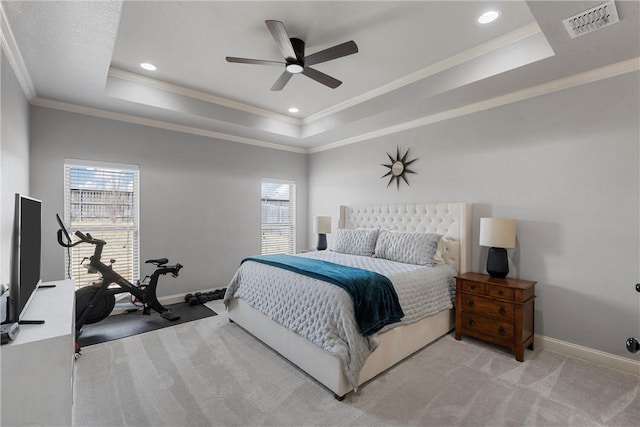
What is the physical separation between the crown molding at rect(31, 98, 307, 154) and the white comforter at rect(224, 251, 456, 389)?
2420mm

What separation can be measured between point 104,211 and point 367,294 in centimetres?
372

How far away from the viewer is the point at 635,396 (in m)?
2.22

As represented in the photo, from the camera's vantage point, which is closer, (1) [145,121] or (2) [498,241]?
(2) [498,241]

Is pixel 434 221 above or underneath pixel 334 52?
underneath

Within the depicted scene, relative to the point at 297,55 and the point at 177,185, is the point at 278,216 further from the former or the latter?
the point at 297,55


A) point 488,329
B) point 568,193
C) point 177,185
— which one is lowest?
point 488,329

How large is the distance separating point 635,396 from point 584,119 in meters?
2.38

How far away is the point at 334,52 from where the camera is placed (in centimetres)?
239

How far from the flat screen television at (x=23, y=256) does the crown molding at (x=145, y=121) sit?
2.06m

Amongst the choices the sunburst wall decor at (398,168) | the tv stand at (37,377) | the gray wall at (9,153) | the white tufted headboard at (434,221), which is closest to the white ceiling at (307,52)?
the gray wall at (9,153)

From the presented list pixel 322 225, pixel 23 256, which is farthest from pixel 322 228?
pixel 23 256

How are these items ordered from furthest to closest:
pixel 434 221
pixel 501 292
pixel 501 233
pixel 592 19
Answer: pixel 434 221, pixel 501 233, pixel 501 292, pixel 592 19

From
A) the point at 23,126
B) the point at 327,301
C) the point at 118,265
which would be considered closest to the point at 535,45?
the point at 327,301

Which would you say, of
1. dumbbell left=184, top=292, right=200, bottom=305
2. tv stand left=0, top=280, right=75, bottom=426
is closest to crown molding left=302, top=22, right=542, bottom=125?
dumbbell left=184, top=292, right=200, bottom=305
